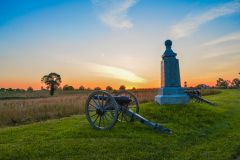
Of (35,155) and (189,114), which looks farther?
(189,114)

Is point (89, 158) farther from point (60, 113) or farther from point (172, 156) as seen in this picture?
point (60, 113)

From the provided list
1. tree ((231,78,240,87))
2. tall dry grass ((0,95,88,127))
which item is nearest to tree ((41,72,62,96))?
tall dry grass ((0,95,88,127))

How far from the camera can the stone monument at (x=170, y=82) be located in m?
8.86

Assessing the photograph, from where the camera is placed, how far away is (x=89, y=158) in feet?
11.3

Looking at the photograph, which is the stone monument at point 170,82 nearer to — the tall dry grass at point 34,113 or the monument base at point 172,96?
the monument base at point 172,96

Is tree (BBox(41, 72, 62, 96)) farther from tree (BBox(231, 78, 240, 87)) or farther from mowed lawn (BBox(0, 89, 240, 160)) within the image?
tree (BBox(231, 78, 240, 87))

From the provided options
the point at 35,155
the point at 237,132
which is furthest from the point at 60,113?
the point at 237,132

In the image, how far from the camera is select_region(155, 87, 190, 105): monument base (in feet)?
28.9

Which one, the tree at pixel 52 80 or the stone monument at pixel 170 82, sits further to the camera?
the tree at pixel 52 80

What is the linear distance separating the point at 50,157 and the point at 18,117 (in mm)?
7007

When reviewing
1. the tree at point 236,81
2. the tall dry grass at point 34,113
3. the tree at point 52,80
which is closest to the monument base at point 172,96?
the tall dry grass at point 34,113

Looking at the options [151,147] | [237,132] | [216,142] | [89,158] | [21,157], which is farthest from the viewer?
[237,132]

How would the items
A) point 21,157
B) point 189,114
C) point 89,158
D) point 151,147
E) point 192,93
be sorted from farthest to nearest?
point 192,93 < point 189,114 < point 151,147 < point 21,157 < point 89,158

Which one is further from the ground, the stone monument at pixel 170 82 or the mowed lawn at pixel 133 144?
the stone monument at pixel 170 82
